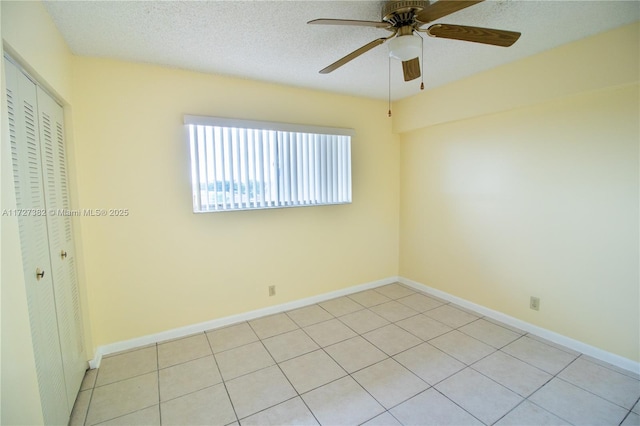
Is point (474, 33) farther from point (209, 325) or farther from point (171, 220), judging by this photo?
point (209, 325)

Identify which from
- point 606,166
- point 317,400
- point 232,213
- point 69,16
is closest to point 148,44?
point 69,16

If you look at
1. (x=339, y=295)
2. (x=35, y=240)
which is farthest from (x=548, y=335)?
(x=35, y=240)

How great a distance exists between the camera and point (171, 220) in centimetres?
263

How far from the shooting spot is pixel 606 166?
221 centimetres

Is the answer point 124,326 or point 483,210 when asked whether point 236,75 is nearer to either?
point 124,326

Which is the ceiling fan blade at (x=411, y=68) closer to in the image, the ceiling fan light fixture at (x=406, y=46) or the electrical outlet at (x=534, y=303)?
the ceiling fan light fixture at (x=406, y=46)

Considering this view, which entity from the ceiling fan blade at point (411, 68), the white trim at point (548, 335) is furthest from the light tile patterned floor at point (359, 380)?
the ceiling fan blade at point (411, 68)

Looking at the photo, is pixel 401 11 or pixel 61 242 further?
pixel 61 242

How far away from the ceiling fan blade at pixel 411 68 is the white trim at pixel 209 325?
248cm

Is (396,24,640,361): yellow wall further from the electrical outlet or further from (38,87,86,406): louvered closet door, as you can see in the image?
(38,87,86,406): louvered closet door

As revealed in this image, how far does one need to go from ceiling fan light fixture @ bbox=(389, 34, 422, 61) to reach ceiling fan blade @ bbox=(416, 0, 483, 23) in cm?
10

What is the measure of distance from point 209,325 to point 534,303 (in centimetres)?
304

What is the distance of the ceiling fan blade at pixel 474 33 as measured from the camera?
61.4 inches

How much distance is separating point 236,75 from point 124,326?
2426mm
